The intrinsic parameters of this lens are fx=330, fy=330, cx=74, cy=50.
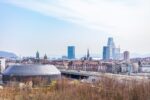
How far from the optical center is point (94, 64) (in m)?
82.9

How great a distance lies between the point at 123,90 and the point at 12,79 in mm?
27604

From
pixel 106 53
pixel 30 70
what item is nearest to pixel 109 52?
pixel 106 53

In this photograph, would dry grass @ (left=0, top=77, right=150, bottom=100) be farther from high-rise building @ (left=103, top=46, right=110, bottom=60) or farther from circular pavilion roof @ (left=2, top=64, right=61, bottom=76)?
high-rise building @ (left=103, top=46, right=110, bottom=60)

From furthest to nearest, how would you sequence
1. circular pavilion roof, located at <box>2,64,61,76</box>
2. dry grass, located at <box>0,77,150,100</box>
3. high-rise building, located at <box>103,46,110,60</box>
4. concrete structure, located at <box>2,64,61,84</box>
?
1. high-rise building, located at <box>103,46,110,60</box>
2. circular pavilion roof, located at <box>2,64,61,76</box>
3. concrete structure, located at <box>2,64,61,84</box>
4. dry grass, located at <box>0,77,150,100</box>

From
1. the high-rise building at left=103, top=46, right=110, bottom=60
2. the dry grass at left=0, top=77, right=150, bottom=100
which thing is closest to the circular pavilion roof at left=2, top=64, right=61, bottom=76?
the dry grass at left=0, top=77, right=150, bottom=100

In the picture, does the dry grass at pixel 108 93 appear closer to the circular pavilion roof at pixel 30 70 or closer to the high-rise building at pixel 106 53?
the circular pavilion roof at pixel 30 70

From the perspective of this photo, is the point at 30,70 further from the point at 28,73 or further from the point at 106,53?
the point at 106,53

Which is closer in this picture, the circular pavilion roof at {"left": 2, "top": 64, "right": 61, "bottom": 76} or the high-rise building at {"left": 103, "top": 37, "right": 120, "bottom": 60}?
the circular pavilion roof at {"left": 2, "top": 64, "right": 61, "bottom": 76}

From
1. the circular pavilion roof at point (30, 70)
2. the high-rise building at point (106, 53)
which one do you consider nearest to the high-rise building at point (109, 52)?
the high-rise building at point (106, 53)

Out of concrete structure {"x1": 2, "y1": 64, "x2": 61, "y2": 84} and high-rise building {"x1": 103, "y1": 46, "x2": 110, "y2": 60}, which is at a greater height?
high-rise building {"x1": 103, "y1": 46, "x2": 110, "y2": 60}

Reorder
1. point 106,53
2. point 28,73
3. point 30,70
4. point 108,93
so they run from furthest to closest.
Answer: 1. point 106,53
2. point 30,70
3. point 28,73
4. point 108,93

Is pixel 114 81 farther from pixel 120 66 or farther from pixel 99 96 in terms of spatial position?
pixel 120 66

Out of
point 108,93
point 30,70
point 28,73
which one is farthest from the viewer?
point 30,70

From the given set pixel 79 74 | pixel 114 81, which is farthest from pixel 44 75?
pixel 114 81
